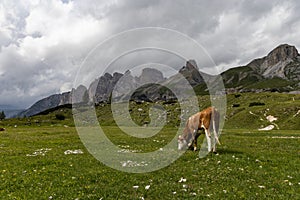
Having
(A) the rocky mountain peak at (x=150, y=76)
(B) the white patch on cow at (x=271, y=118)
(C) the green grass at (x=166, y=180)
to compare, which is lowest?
(C) the green grass at (x=166, y=180)

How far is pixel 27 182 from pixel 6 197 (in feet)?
7.90

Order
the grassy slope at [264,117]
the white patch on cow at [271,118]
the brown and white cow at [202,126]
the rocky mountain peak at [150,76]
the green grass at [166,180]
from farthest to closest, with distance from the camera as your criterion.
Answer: the white patch on cow at [271,118] < the grassy slope at [264,117] < the brown and white cow at [202,126] < the rocky mountain peak at [150,76] < the green grass at [166,180]

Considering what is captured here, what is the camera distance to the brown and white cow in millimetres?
25128

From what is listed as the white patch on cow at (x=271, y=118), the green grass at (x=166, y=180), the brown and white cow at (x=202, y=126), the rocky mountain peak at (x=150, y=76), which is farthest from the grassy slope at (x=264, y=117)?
the rocky mountain peak at (x=150, y=76)

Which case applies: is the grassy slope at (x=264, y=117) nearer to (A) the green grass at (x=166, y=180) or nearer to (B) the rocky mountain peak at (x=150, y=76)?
(A) the green grass at (x=166, y=180)

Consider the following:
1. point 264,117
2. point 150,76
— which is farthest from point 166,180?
point 264,117

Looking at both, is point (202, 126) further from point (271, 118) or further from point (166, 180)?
point (271, 118)

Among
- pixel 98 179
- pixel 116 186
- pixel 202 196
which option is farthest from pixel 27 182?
pixel 202 196

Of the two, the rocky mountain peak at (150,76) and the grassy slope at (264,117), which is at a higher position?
the rocky mountain peak at (150,76)

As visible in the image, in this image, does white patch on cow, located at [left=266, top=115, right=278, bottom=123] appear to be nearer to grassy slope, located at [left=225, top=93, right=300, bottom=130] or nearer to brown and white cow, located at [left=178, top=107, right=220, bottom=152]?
grassy slope, located at [left=225, top=93, right=300, bottom=130]

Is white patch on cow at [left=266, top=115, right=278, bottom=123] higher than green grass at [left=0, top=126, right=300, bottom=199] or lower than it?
higher

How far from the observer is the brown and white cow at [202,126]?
2513 centimetres

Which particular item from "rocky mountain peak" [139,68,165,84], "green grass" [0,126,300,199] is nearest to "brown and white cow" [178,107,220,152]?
"green grass" [0,126,300,199]

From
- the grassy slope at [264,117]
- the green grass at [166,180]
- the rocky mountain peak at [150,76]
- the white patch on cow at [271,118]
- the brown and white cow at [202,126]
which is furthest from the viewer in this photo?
the white patch on cow at [271,118]
